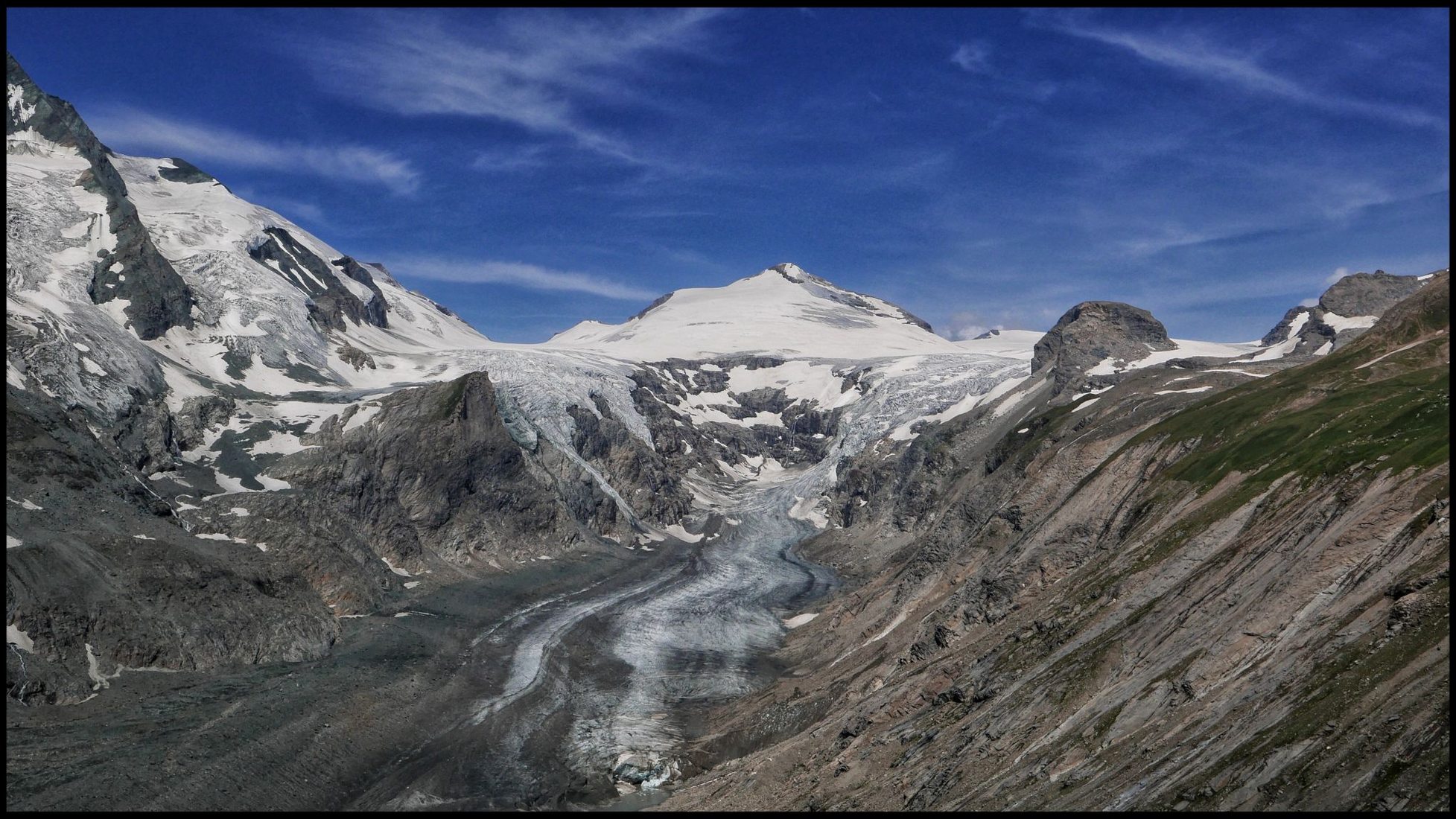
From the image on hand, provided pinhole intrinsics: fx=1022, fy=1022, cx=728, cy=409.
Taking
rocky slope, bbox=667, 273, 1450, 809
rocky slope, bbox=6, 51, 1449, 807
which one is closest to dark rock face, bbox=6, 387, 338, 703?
rocky slope, bbox=6, 51, 1449, 807

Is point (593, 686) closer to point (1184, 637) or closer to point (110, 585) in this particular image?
point (110, 585)

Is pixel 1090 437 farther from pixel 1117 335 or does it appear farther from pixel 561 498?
pixel 561 498

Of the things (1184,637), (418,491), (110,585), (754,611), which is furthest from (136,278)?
(1184,637)

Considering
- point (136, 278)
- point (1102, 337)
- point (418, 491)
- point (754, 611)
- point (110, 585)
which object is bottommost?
point (754, 611)

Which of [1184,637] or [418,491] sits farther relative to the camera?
[418,491]

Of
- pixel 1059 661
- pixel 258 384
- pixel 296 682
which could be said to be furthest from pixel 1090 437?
pixel 258 384
